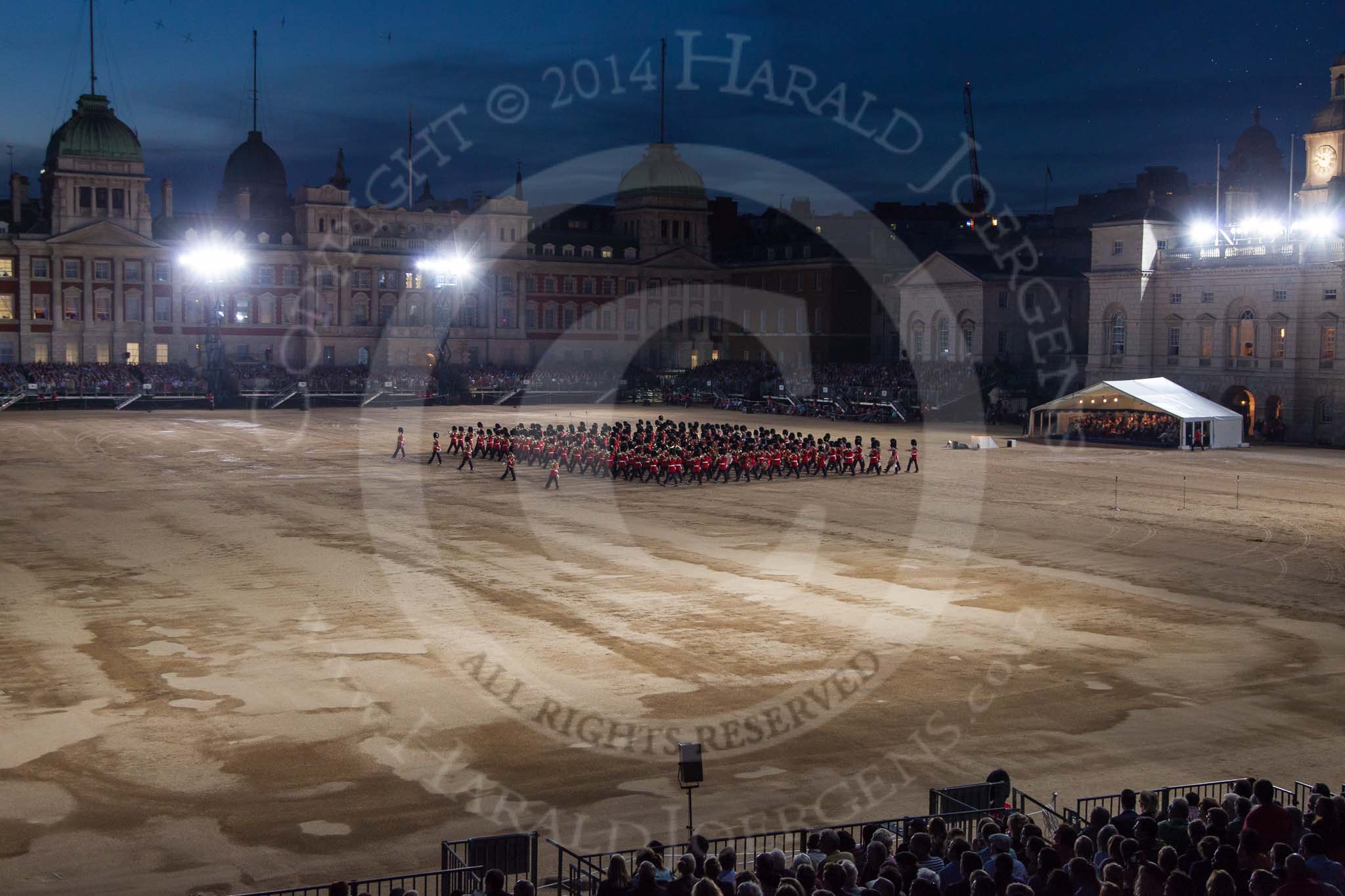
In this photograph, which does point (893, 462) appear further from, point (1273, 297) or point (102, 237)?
point (102, 237)

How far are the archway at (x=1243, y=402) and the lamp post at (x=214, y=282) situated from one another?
5443 cm

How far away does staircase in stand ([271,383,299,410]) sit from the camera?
2881 inches

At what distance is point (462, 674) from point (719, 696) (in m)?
3.51

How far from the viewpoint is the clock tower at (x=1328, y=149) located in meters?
60.5

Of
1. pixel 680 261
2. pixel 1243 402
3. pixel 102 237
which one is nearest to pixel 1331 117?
pixel 1243 402

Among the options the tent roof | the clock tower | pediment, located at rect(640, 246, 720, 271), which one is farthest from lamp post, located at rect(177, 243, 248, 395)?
the clock tower

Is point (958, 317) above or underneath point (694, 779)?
above

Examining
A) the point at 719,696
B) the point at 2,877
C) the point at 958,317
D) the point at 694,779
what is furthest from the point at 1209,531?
the point at 958,317

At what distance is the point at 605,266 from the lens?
99.8m

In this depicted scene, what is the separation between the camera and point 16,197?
273 ft

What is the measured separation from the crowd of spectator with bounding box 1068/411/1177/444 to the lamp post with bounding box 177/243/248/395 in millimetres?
48380

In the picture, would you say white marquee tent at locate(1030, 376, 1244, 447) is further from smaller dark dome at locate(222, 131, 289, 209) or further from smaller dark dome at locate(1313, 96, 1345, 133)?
smaller dark dome at locate(222, 131, 289, 209)

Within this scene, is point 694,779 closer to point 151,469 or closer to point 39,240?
point 151,469

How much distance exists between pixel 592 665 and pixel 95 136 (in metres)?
76.3
